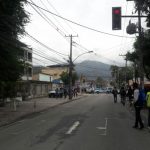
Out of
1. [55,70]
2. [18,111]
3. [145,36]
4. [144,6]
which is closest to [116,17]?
[144,6]

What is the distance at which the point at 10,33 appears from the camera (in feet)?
95.1

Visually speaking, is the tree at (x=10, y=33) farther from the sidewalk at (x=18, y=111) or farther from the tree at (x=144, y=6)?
the tree at (x=144, y=6)

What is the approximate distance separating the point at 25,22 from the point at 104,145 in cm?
1855

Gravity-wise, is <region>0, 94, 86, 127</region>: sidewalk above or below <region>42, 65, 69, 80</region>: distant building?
below

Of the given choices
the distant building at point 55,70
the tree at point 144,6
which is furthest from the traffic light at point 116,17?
the distant building at point 55,70

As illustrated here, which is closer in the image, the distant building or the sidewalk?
the sidewalk

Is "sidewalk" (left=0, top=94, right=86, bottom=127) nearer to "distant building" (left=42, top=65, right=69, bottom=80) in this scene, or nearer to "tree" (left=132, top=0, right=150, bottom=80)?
"tree" (left=132, top=0, right=150, bottom=80)

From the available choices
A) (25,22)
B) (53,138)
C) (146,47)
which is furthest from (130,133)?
(146,47)

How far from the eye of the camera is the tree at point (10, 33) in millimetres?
27336

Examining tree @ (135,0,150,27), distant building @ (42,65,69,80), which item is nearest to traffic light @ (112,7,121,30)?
tree @ (135,0,150,27)

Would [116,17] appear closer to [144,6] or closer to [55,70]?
[144,6]

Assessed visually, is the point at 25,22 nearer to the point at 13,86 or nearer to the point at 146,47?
the point at 13,86

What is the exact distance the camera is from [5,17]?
1068 inches

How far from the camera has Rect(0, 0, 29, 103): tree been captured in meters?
27.3
